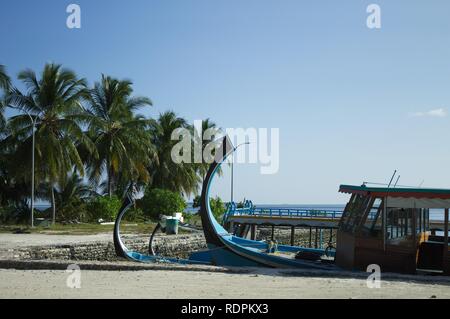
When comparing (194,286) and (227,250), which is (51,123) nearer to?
(227,250)

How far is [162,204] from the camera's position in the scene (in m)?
43.7

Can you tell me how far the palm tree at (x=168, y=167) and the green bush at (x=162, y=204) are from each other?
502cm

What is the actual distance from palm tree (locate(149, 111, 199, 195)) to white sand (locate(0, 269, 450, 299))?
36204 mm

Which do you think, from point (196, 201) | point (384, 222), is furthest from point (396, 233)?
point (196, 201)

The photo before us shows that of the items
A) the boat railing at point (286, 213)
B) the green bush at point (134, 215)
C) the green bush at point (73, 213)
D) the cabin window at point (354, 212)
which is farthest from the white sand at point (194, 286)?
the green bush at point (134, 215)

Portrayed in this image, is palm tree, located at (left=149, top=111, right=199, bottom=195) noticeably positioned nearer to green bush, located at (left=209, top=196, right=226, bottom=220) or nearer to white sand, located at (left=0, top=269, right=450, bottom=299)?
green bush, located at (left=209, top=196, right=226, bottom=220)

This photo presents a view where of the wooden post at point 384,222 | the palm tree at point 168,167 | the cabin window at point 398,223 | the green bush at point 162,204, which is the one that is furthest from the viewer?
the palm tree at point 168,167

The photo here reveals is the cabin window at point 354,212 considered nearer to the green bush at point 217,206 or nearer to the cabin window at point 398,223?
the cabin window at point 398,223

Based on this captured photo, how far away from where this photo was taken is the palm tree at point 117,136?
41719 millimetres

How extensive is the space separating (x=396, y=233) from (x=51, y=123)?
90.4 ft

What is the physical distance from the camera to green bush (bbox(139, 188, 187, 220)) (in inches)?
1716

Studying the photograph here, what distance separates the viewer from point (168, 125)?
5194 cm

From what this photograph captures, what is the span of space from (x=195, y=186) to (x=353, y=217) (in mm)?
38057
